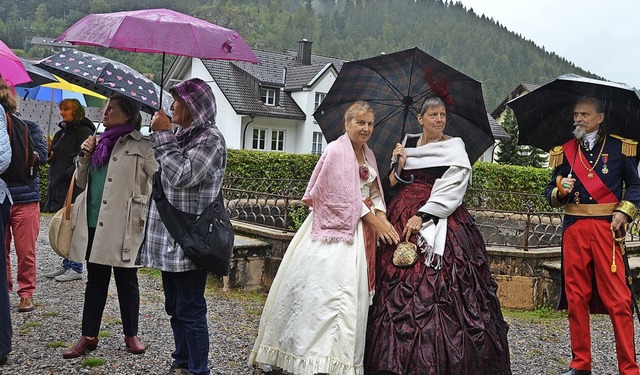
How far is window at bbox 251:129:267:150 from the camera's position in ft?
111

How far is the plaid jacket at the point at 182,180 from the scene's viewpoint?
3789 millimetres

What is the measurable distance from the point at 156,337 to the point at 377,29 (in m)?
121

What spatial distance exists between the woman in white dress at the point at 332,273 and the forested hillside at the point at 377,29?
273ft

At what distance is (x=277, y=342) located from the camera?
14.0ft

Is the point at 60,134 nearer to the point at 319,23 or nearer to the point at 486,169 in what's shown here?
the point at 486,169

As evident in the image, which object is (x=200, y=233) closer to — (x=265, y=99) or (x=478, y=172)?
(x=478, y=172)

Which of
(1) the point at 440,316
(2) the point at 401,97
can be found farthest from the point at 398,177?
(1) the point at 440,316

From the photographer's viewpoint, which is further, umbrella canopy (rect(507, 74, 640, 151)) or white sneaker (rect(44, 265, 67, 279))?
white sneaker (rect(44, 265, 67, 279))

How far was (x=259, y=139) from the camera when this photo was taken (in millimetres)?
34156

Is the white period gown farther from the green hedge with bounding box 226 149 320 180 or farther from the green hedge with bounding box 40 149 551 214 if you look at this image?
the green hedge with bounding box 40 149 551 214

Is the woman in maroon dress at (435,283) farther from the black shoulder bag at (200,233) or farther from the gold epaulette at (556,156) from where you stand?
the black shoulder bag at (200,233)

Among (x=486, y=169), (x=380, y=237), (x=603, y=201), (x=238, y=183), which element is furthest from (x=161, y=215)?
(x=486, y=169)

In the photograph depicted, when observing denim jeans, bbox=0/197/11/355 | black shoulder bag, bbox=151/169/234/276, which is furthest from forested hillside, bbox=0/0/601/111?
black shoulder bag, bbox=151/169/234/276

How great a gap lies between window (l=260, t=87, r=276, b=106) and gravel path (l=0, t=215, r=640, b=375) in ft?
90.5
